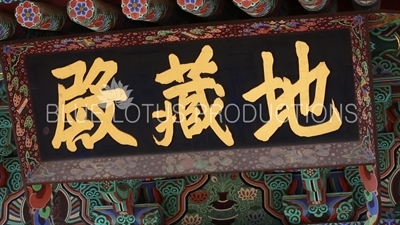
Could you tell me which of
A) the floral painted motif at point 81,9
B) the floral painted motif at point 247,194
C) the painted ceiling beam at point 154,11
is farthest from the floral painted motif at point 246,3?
the floral painted motif at point 247,194

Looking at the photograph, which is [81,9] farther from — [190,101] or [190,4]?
[190,101]

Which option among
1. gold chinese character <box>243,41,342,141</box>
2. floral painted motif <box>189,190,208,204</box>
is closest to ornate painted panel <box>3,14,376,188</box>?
gold chinese character <box>243,41,342,141</box>

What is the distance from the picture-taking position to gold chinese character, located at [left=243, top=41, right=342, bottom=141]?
4406mm

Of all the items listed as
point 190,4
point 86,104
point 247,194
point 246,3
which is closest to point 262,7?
point 246,3

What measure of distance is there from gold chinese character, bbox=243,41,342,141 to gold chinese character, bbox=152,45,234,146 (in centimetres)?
20

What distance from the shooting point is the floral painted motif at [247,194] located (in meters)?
5.22

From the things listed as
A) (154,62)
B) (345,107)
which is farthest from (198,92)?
(345,107)

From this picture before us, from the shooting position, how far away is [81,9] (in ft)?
13.8

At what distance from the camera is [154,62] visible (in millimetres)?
4566

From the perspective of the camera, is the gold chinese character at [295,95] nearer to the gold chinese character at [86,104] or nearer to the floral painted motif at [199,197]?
the gold chinese character at [86,104]

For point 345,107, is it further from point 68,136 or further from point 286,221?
point 68,136

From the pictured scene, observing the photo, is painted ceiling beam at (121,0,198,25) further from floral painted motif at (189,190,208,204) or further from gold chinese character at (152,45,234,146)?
floral painted motif at (189,190,208,204)

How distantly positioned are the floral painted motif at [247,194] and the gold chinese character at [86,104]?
0.95m

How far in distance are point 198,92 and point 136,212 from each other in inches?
43.0
